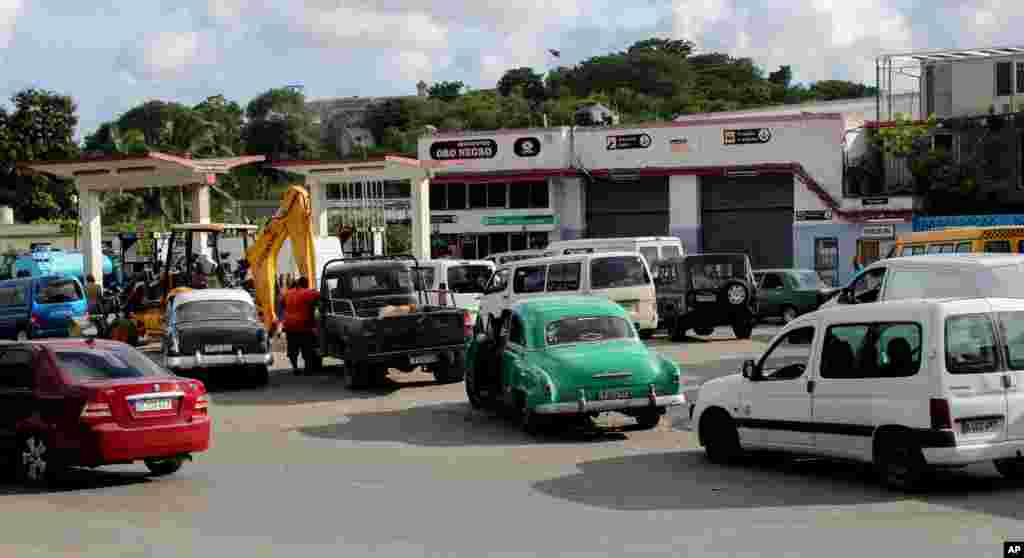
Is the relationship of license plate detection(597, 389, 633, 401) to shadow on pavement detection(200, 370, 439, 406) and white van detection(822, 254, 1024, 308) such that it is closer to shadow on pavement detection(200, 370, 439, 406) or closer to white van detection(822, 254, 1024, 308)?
white van detection(822, 254, 1024, 308)

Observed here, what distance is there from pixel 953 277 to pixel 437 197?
4232cm

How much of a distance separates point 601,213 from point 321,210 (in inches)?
516

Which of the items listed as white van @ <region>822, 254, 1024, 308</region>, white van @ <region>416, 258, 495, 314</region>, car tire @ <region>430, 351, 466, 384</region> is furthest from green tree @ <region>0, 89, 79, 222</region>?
white van @ <region>822, 254, 1024, 308</region>

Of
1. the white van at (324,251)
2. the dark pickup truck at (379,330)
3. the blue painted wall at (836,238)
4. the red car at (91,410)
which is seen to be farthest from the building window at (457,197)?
the red car at (91,410)

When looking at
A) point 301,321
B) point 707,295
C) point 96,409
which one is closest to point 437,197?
point 707,295

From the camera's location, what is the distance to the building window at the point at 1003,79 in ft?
165

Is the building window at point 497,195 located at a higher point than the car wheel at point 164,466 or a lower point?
higher

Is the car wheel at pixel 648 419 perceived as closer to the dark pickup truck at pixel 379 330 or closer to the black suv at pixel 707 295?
the dark pickup truck at pixel 379 330

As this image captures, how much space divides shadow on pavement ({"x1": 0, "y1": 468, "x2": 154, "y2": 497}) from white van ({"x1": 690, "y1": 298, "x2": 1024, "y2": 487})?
6.62 meters

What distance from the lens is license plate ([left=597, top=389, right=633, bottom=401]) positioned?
1593 cm

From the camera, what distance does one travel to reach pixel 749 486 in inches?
502

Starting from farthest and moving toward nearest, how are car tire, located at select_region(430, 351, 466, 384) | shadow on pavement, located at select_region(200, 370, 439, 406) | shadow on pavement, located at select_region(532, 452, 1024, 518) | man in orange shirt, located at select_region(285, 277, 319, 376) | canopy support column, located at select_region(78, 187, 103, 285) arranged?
canopy support column, located at select_region(78, 187, 103, 285), man in orange shirt, located at select_region(285, 277, 319, 376), car tire, located at select_region(430, 351, 466, 384), shadow on pavement, located at select_region(200, 370, 439, 406), shadow on pavement, located at select_region(532, 452, 1024, 518)

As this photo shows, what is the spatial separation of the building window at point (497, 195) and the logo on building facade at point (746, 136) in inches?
385

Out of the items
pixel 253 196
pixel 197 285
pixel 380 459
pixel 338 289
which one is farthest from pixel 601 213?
pixel 253 196
